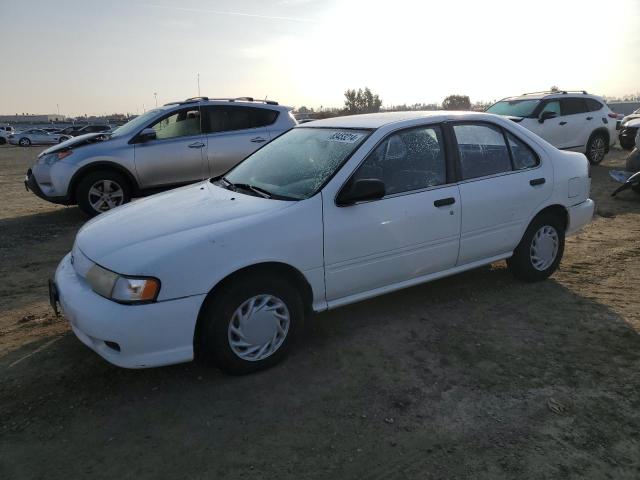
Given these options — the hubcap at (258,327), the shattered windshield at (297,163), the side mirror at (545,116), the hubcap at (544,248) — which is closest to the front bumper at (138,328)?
the hubcap at (258,327)

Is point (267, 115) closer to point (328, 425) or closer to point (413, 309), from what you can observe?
point (413, 309)

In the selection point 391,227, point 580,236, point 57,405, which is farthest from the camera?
point 580,236

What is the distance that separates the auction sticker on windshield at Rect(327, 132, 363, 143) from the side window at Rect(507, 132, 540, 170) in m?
1.56

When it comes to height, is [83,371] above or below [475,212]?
below

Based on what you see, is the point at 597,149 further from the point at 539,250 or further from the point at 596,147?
the point at 539,250

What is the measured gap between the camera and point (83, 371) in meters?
3.40

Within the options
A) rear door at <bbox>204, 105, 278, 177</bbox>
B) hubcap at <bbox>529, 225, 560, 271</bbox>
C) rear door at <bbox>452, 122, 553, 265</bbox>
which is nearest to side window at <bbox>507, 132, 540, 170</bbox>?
rear door at <bbox>452, 122, 553, 265</bbox>

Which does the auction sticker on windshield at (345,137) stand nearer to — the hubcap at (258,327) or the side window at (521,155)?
the hubcap at (258,327)

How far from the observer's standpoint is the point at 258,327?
3.27 m

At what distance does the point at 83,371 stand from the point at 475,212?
125 inches

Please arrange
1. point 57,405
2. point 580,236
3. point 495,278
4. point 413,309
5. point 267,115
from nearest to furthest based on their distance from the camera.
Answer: point 57,405 < point 413,309 < point 495,278 < point 580,236 < point 267,115

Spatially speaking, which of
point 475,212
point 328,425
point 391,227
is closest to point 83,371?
point 328,425

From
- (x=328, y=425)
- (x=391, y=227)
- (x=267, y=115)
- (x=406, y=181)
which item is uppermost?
(x=267, y=115)

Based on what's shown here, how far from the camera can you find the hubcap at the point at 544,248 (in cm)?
473
